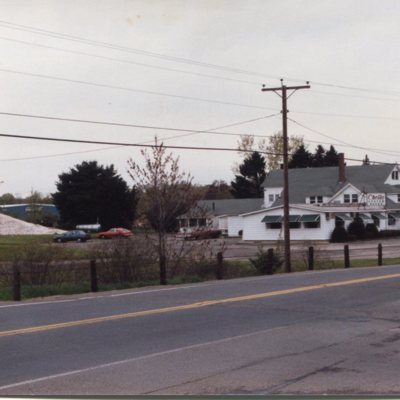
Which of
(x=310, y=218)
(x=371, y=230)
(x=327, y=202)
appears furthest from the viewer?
(x=327, y=202)

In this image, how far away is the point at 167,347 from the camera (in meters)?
9.59

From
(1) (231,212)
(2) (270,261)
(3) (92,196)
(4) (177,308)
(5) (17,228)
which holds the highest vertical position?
(3) (92,196)

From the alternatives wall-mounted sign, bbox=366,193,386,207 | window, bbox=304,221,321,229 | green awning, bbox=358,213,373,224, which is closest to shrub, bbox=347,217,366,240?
window, bbox=304,221,321,229

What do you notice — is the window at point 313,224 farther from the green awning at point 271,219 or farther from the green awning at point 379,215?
the green awning at point 379,215

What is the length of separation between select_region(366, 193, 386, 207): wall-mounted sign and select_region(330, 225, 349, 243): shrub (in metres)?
8.03

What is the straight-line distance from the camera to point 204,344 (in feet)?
32.2

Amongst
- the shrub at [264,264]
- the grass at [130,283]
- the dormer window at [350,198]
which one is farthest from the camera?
the dormer window at [350,198]

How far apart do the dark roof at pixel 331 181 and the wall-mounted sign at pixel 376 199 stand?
3459 mm

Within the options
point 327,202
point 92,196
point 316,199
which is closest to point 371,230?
point 327,202

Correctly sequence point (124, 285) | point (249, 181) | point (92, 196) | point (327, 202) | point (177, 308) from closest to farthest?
point (177, 308) < point (124, 285) < point (92, 196) < point (327, 202) < point (249, 181)

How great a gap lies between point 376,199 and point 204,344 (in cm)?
6425

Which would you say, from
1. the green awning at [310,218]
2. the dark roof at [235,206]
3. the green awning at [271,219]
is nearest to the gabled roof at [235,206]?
the dark roof at [235,206]

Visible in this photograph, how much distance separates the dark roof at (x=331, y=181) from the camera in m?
77.8

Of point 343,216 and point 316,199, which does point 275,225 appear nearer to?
point 343,216
